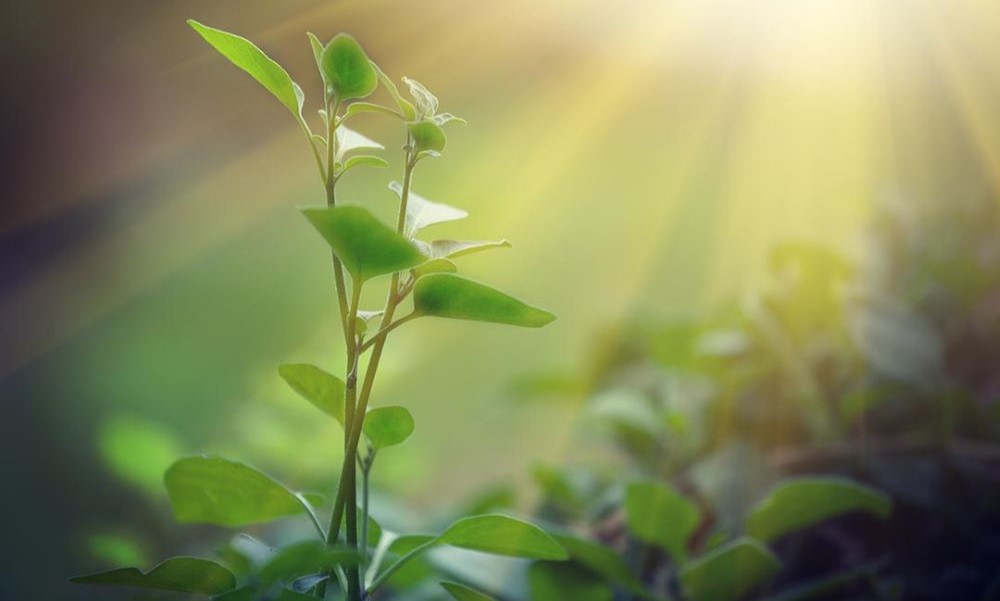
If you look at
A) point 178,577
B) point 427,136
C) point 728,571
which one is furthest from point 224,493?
point 728,571

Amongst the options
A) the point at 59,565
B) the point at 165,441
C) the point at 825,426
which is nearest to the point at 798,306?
the point at 825,426

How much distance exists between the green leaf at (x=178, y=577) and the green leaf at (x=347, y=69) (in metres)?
0.16

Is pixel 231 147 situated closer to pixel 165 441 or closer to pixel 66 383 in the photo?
pixel 66 383

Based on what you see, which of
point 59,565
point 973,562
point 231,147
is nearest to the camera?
point 973,562

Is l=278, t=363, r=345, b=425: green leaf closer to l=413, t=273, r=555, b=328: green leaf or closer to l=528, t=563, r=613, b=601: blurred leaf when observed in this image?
l=413, t=273, r=555, b=328: green leaf

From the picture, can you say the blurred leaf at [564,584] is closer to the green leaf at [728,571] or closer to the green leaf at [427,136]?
the green leaf at [728,571]

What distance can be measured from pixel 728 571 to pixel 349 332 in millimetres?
261

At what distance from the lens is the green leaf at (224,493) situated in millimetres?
264

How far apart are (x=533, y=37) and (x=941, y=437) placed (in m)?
1.14

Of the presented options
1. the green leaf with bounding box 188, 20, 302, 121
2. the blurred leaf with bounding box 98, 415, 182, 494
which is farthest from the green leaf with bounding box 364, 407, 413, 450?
the blurred leaf with bounding box 98, 415, 182, 494

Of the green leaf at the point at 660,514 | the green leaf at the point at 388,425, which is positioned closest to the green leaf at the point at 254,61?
the green leaf at the point at 388,425

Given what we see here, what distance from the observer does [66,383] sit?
1.11 m

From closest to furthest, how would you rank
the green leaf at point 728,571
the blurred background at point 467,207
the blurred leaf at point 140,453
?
the green leaf at point 728,571 < the blurred leaf at point 140,453 < the blurred background at point 467,207

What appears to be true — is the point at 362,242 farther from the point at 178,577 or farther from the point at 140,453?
the point at 140,453
